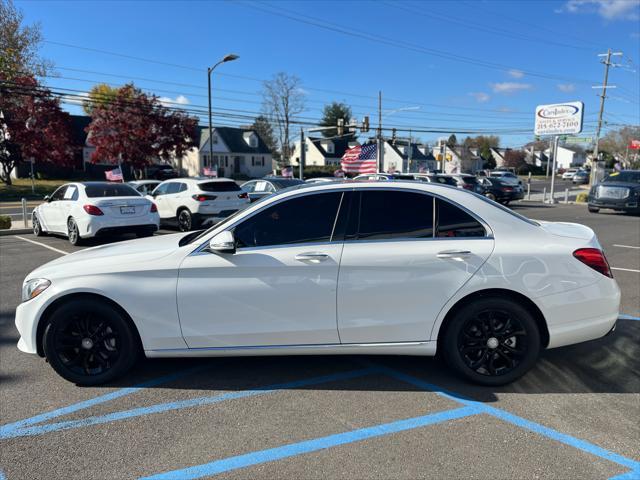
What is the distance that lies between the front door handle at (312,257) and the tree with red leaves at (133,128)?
39.3 metres

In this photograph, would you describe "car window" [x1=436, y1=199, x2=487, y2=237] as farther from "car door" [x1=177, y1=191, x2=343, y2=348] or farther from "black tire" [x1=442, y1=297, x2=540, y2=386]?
"car door" [x1=177, y1=191, x2=343, y2=348]

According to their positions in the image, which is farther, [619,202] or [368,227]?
[619,202]

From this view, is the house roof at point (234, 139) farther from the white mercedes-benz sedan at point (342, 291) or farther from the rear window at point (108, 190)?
the white mercedes-benz sedan at point (342, 291)

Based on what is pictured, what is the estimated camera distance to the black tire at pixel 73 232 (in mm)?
11062

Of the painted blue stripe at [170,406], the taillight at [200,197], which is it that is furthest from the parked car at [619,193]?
the painted blue stripe at [170,406]

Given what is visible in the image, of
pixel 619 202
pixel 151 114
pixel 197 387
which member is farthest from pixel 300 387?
pixel 151 114

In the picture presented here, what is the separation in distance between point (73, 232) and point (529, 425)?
35.5ft

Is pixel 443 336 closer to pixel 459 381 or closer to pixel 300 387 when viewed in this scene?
pixel 459 381

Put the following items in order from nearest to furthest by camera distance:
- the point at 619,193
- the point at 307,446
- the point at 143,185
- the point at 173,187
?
the point at 307,446 < the point at 173,187 < the point at 143,185 < the point at 619,193

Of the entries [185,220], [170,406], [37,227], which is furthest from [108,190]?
[170,406]

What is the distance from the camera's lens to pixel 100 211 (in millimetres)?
10680

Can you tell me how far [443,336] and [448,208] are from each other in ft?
3.34

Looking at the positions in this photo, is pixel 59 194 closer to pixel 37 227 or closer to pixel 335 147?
pixel 37 227

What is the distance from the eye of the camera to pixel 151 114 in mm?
39750
